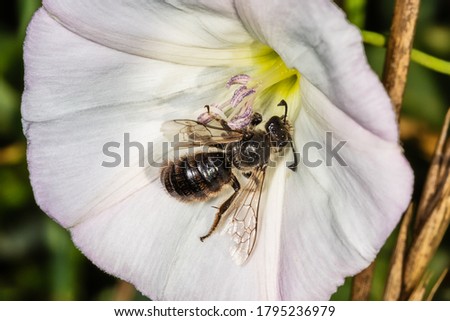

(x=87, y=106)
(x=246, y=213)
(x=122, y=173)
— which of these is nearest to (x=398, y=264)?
(x=246, y=213)

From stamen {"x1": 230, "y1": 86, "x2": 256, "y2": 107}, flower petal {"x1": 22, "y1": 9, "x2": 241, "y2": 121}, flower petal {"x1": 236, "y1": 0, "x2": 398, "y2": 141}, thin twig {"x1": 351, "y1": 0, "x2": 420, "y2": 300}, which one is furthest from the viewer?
stamen {"x1": 230, "y1": 86, "x2": 256, "y2": 107}

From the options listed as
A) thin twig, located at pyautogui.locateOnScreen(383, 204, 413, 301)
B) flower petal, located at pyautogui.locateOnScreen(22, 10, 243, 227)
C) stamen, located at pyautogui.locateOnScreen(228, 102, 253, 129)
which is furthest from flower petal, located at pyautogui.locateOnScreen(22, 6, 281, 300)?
thin twig, located at pyautogui.locateOnScreen(383, 204, 413, 301)

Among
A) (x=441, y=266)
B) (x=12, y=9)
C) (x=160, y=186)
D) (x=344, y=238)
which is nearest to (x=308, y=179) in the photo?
(x=344, y=238)

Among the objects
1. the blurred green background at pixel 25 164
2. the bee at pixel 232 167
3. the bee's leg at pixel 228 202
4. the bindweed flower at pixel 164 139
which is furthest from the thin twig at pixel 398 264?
the blurred green background at pixel 25 164

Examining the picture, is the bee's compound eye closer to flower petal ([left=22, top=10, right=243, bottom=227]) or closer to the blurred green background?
flower petal ([left=22, top=10, right=243, bottom=227])

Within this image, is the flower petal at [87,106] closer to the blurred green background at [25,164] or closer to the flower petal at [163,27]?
the flower petal at [163,27]

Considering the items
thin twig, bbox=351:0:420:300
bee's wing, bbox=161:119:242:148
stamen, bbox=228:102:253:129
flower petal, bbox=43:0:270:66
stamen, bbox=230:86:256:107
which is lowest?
bee's wing, bbox=161:119:242:148
